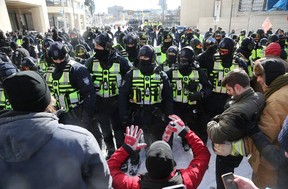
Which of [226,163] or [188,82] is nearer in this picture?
[226,163]

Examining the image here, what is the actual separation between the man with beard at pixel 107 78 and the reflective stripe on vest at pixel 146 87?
0.54 metres

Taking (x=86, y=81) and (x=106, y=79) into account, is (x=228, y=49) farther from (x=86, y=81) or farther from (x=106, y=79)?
(x=86, y=81)

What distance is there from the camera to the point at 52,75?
11.8 ft

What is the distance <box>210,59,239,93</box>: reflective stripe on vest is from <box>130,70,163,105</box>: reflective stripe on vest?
1.26 metres

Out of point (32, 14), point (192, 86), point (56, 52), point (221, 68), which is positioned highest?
point (32, 14)

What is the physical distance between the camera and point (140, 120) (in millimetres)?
3877

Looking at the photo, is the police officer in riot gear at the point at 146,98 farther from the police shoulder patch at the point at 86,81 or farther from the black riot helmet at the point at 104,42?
the black riot helmet at the point at 104,42

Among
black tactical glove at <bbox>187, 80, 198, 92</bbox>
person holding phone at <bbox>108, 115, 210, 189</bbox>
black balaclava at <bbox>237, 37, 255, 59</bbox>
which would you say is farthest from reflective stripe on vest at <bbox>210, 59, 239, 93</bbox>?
person holding phone at <bbox>108, 115, 210, 189</bbox>

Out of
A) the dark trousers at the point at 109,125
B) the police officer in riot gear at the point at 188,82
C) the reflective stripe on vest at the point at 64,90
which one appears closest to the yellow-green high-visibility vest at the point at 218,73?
the police officer in riot gear at the point at 188,82

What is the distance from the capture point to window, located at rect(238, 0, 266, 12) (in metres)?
30.6

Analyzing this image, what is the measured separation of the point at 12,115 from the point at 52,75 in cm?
240

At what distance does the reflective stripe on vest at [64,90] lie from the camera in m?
3.54

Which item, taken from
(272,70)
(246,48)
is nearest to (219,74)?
(246,48)

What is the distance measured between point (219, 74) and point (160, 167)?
303 cm
